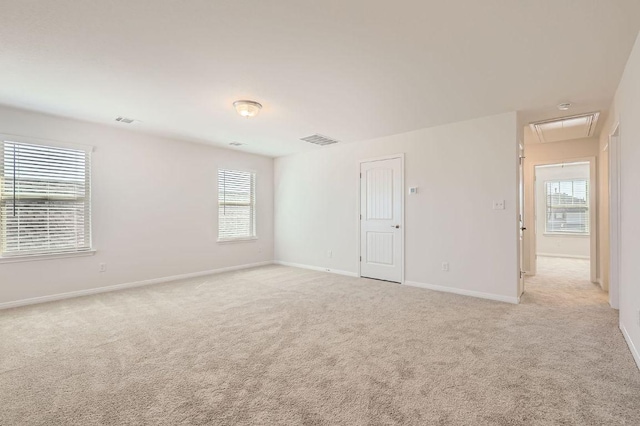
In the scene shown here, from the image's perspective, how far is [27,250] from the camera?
12.9ft

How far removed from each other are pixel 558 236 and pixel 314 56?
354 inches

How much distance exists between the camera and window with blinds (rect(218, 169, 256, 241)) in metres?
6.12

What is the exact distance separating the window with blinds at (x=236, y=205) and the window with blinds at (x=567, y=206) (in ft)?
26.6

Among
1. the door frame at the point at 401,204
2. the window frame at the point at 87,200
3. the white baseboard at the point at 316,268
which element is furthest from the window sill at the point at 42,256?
the door frame at the point at 401,204

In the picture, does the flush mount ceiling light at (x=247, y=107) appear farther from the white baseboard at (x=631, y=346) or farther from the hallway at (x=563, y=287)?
the hallway at (x=563, y=287)

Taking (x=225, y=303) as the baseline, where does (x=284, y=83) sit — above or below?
above

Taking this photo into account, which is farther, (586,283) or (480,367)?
(586,283)

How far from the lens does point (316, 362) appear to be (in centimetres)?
238

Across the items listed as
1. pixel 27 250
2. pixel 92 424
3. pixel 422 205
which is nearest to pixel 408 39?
pixel 422 205

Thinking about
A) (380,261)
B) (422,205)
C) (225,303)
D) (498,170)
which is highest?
(498,170)

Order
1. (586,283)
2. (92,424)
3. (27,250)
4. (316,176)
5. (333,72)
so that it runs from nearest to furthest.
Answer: (92,424), (333,72), (27,250), (586,283), (316,176)

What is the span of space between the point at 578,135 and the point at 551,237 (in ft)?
14.3

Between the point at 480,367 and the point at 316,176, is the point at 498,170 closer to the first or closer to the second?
the point at 480,367

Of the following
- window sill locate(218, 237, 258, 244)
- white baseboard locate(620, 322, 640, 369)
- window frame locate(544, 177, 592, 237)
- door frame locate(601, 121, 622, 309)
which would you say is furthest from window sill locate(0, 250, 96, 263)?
window frame locate(544, 177, 592, 237)
